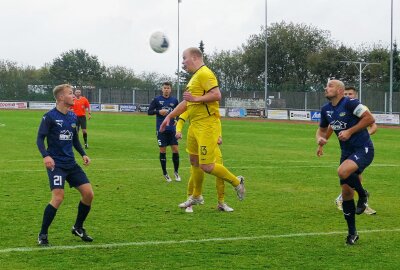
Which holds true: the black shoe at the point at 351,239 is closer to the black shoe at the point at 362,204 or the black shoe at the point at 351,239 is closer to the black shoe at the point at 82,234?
the black shoe at the point at 362,204

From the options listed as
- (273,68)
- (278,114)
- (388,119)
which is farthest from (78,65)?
(388,119)

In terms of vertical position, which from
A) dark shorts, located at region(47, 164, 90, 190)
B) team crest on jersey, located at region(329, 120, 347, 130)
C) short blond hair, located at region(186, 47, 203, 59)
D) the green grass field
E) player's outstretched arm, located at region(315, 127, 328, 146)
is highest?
short blond hair, located at region(186, 47, 203, 59)

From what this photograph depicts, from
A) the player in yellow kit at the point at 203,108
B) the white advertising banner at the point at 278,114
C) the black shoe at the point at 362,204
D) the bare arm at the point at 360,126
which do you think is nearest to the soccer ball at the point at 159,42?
the player in yellow kit at the point at 203,108

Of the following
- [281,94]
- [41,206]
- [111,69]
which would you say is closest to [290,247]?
[41,206]

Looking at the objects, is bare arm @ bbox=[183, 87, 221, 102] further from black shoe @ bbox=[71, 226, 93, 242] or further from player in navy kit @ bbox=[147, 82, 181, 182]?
player in navy kit @ bbox=[147, 82, 181, 182]

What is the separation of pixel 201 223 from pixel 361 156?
253 cm

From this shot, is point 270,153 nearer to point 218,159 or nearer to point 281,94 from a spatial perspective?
point 218,159

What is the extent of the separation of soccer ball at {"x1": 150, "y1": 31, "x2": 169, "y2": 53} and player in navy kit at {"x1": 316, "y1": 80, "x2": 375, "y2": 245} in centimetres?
1511

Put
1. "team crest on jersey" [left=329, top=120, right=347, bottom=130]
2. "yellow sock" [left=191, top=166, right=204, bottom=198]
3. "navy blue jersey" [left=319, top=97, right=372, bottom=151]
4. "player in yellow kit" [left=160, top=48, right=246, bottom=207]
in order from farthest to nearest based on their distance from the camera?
1. "yellow sock" [left=191, top=166, right=204, bottom=198]
2. "player in yellow kit" [left=160, top=48, right=246, bottom=207]
3. "team crest on jersey" [left=329, top=120, right=347, bottom=130]
4. "navy blue jersey" [left=319, top=97, right=372, bottom=151]

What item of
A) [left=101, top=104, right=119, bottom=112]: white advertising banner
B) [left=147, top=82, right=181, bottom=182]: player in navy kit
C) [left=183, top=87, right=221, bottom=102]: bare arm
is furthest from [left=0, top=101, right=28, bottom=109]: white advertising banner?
[left=183, top=87, right=221, bottom=102]: bare arm

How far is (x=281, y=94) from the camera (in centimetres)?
6525

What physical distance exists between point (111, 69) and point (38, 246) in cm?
10159

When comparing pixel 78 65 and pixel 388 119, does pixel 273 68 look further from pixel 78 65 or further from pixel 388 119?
pixel 388 119

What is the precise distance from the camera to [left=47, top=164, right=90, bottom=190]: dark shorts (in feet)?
29.2
